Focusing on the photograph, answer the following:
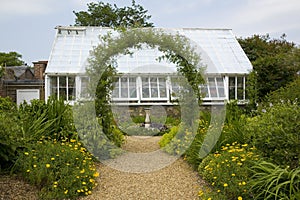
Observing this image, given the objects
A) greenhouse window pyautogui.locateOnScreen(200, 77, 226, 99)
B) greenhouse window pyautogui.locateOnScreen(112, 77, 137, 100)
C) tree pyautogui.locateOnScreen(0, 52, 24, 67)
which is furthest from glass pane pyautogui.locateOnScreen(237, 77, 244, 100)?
tree pyautogui.locateOnScreen(0, 52, 24, 67)

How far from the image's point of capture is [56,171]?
4.70 m

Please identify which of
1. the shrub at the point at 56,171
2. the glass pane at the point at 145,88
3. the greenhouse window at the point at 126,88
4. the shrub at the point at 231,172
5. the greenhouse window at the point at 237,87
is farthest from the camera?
the greenhouse window at the point at 237,87

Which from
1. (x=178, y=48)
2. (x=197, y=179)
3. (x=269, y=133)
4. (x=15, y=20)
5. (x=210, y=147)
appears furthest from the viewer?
(x=15, y=20)

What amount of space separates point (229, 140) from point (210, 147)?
0.38 metres

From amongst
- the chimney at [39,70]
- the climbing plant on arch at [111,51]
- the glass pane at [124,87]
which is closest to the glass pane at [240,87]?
the glass pane at [124,87]

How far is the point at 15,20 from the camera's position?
13.4 meters

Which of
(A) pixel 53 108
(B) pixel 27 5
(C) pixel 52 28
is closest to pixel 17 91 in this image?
(C) pixel 52 28

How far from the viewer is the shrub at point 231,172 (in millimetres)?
4051

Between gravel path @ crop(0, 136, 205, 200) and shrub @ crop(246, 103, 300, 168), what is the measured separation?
119cm

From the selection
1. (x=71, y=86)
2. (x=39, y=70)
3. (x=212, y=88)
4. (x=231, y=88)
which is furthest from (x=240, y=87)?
(x=39, y=70)

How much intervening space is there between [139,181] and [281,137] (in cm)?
237

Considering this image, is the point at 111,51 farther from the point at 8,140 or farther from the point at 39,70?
the point at 39,70

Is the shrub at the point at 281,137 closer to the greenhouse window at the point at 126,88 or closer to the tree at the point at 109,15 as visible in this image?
the greenhouse window at the point at 126,88

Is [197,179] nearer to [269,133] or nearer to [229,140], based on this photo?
[229,140]
